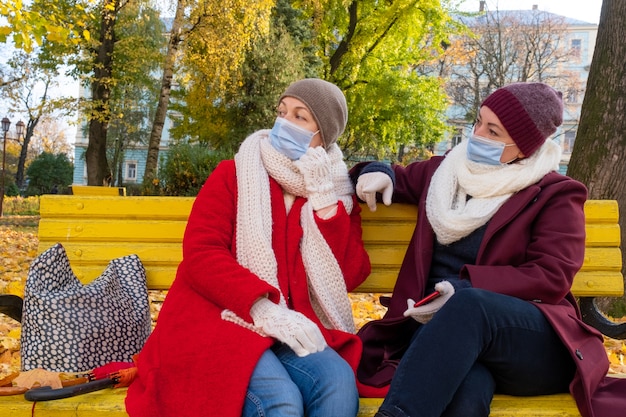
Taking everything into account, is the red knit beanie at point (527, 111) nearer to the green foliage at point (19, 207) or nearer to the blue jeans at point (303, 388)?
the blue jeans at point (303, 388)

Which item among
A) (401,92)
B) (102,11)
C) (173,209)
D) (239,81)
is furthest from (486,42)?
(173,209)

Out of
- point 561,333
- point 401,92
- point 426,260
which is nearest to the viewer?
point 561,333

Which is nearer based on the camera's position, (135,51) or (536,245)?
(536,245)

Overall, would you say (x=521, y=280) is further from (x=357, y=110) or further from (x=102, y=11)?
(x=357, y=110)

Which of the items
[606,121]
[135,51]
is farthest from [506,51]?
[606,121]

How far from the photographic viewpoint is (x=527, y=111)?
2.96 meters

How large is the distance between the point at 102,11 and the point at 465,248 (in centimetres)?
1762

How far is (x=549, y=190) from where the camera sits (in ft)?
9.56

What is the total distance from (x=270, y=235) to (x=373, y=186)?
569mm

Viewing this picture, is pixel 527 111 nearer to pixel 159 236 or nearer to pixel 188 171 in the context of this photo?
pixel 159 236

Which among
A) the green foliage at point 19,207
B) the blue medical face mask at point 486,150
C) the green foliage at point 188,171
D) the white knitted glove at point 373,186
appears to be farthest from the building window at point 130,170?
the blue medical face mask at point 486,150

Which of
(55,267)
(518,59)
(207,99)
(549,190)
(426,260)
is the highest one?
(518,59)

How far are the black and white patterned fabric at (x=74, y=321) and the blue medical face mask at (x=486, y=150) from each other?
5.37 ft

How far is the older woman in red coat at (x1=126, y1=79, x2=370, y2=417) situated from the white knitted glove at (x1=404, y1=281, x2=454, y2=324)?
26 cm
